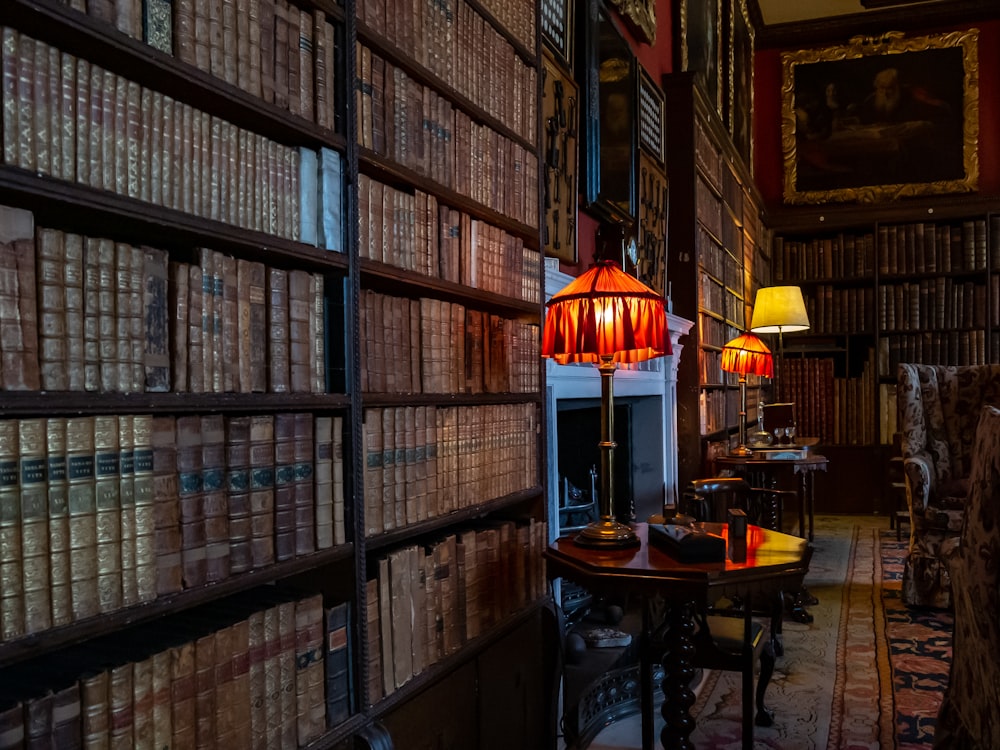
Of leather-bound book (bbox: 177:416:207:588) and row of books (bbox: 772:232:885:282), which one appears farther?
row of books (bbox: 772:232:885:282)

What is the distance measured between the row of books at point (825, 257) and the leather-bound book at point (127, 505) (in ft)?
23.3

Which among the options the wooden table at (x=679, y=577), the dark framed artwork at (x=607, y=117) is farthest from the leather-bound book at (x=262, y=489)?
the dark framed artwork at (x=607, y=117)

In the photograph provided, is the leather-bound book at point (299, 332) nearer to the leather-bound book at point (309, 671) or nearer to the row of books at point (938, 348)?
the leather-bound book at point (309, 671)

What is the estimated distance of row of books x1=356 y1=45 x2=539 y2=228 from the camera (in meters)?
1.63

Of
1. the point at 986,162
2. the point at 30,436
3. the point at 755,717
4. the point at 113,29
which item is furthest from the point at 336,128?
the point at 986,162

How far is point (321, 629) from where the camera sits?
4.78ft

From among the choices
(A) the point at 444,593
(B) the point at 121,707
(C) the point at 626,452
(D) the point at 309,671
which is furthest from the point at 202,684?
(C) the point at 626,452

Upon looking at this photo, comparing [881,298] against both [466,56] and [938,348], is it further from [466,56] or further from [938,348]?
[466,56]

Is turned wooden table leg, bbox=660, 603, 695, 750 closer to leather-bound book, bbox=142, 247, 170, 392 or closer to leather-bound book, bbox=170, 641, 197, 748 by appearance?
leather-bound book, bbox=170, 641, 197, 748

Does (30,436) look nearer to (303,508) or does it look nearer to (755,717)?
(303,508)

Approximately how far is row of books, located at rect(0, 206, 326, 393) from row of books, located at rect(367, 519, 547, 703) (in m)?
0.51

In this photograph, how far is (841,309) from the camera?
7188mm

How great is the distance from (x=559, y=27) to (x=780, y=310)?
3052 millimetres

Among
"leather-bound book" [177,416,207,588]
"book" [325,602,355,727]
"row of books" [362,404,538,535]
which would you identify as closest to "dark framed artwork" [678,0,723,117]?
Answer: "row of books" [362,404,538,535]
